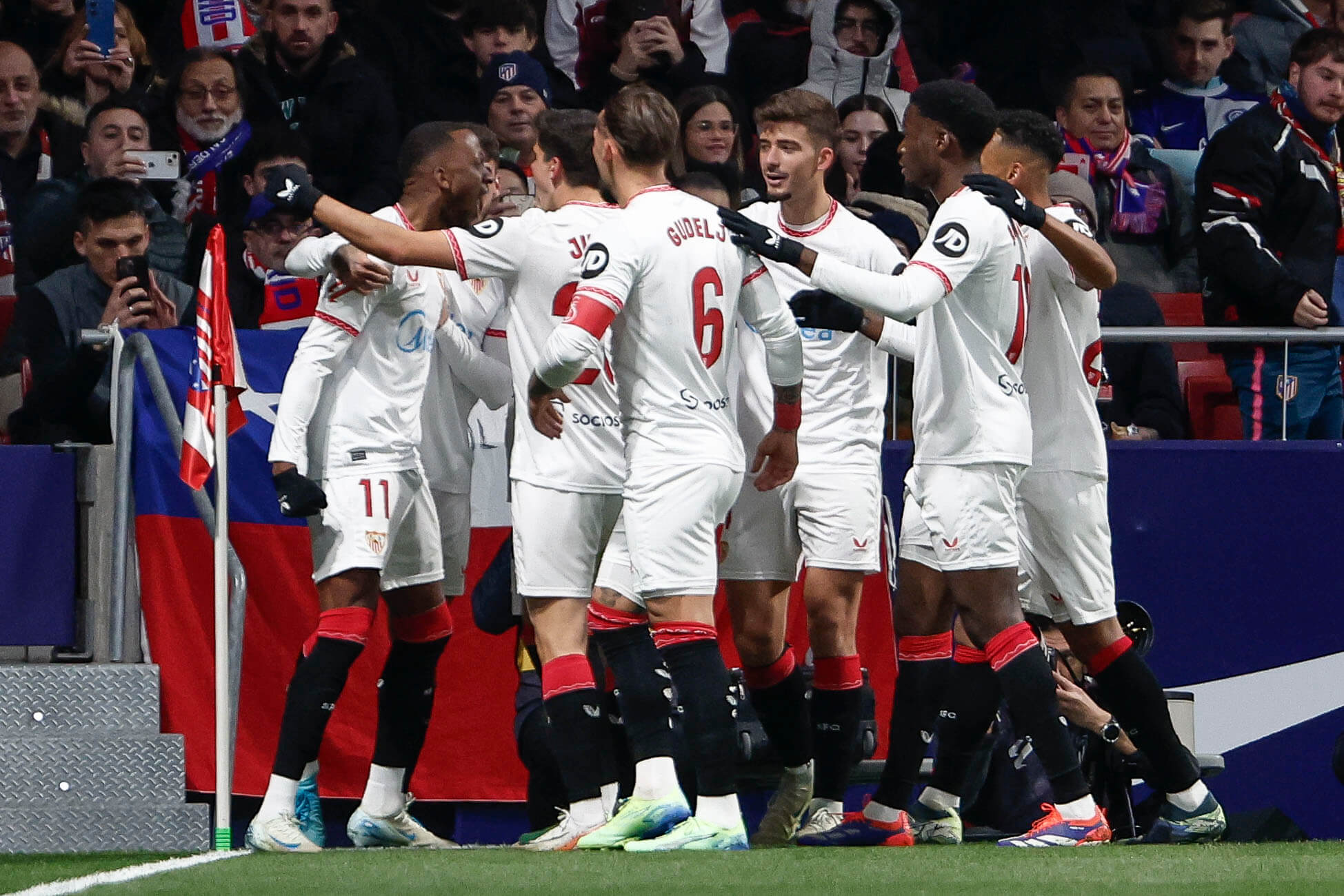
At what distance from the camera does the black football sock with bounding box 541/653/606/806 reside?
605cm

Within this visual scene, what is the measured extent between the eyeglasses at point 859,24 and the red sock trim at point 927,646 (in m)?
4.74

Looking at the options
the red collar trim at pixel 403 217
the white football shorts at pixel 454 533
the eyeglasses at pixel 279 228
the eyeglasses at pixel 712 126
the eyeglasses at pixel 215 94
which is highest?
the eyeglasses at pixel 215 94

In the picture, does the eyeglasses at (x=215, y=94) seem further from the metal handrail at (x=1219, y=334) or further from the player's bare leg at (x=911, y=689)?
the player's bare leg at (x=911, y=689)

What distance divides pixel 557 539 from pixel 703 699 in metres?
0.68

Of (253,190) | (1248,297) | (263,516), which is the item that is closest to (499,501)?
(263,516)

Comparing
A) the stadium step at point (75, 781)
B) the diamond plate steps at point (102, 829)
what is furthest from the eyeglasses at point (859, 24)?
the diamond plate steps at point (102, 829)

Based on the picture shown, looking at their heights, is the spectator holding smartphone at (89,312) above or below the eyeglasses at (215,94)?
below

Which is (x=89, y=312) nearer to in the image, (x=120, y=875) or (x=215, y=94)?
(x=215, y=94)

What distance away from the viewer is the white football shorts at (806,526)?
6.80 m

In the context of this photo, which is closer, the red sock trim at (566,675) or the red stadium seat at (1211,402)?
the red sock trim at (566,675)

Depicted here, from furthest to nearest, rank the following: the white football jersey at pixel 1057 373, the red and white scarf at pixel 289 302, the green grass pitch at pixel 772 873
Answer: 1. the red and white scarf at pixel 289 302
2. the white football jersey at pixel 1057 373
3. the green grass pitch at pixel 772 873

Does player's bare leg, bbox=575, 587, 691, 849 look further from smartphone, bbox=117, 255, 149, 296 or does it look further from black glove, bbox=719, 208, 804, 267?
smartphone, bbox=117, 255, 149, 296

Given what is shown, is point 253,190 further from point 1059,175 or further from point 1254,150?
point 1254,150

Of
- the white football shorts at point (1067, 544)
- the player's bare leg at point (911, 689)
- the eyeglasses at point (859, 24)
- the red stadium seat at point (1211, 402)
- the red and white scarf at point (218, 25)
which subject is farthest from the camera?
the eyeglasses at point (859, 24)
